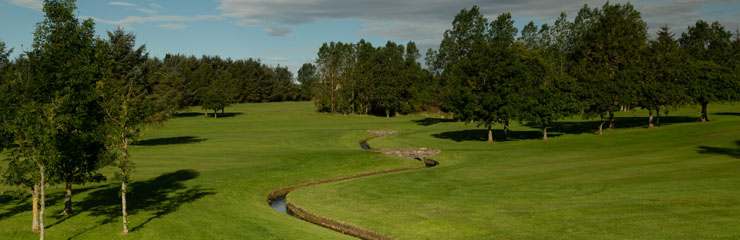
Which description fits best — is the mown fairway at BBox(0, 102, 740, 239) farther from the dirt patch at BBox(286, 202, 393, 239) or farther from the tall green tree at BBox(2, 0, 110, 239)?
the tall green tree at BBox(2, 0, 110, 239)

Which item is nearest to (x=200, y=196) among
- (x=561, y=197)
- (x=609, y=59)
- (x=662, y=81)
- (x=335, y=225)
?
(x=335, y=225)

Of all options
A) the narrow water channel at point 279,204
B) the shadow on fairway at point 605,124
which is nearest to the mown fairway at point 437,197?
the narrow water channel at point 279,204

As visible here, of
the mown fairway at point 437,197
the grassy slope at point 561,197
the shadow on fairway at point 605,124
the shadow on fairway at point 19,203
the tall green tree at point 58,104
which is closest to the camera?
the tall green tree at point 58,104

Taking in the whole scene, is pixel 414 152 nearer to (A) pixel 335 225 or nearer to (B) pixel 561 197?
(B) pixel 561 197

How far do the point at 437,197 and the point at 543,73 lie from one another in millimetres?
97707

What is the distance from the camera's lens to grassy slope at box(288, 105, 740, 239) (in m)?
21.0

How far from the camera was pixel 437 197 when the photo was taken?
30.0m

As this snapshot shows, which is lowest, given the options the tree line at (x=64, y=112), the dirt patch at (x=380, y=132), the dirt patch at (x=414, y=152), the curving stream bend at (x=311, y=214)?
the curving stream bend at (x=311, y=214)

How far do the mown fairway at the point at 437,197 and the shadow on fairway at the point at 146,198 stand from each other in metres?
0.07

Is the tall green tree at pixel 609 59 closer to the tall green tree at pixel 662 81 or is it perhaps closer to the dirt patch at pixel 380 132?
the tall green tree at pixel 662 81

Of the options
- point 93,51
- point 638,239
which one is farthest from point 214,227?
point 638,239

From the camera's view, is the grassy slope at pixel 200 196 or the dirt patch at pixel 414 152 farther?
the dirt patch at pixel 414 152

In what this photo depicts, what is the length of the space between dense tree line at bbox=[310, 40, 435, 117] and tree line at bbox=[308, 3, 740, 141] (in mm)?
342

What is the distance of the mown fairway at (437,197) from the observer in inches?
846
